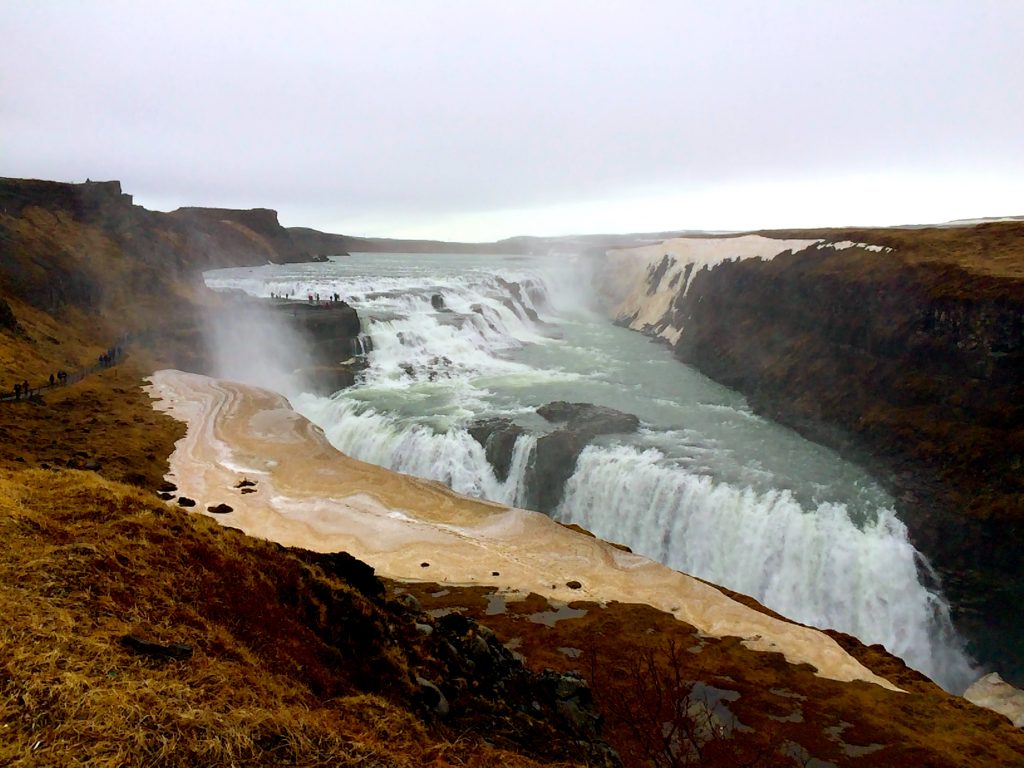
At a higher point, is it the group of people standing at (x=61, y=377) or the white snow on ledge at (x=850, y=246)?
the white snow on ledge at (x=850, y=246)

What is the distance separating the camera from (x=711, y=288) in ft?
129

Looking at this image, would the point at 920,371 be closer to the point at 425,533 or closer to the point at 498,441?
the point at 498,441

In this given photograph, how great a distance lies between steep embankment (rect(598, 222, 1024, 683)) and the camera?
50.4ft

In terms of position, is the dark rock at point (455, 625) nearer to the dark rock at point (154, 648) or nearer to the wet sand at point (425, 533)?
the dark rock at point (154, 648)

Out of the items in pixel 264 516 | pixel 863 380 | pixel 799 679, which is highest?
pixel 863 380

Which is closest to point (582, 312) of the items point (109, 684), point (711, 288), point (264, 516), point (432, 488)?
point (711, 288)

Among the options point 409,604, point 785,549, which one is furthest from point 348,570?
point 785,549

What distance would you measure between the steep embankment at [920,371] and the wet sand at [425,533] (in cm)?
697

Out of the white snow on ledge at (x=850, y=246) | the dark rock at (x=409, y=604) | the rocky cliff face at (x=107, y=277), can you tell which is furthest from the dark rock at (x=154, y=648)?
the white snow on ledge at (x=850, y=246)

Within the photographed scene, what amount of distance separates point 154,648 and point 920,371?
24.2m

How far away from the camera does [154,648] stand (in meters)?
4.51

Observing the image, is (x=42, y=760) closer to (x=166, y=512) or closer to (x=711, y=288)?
(x=166, y=512)

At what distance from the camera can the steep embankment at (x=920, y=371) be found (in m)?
15.4

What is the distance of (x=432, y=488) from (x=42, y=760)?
50.0 ft
